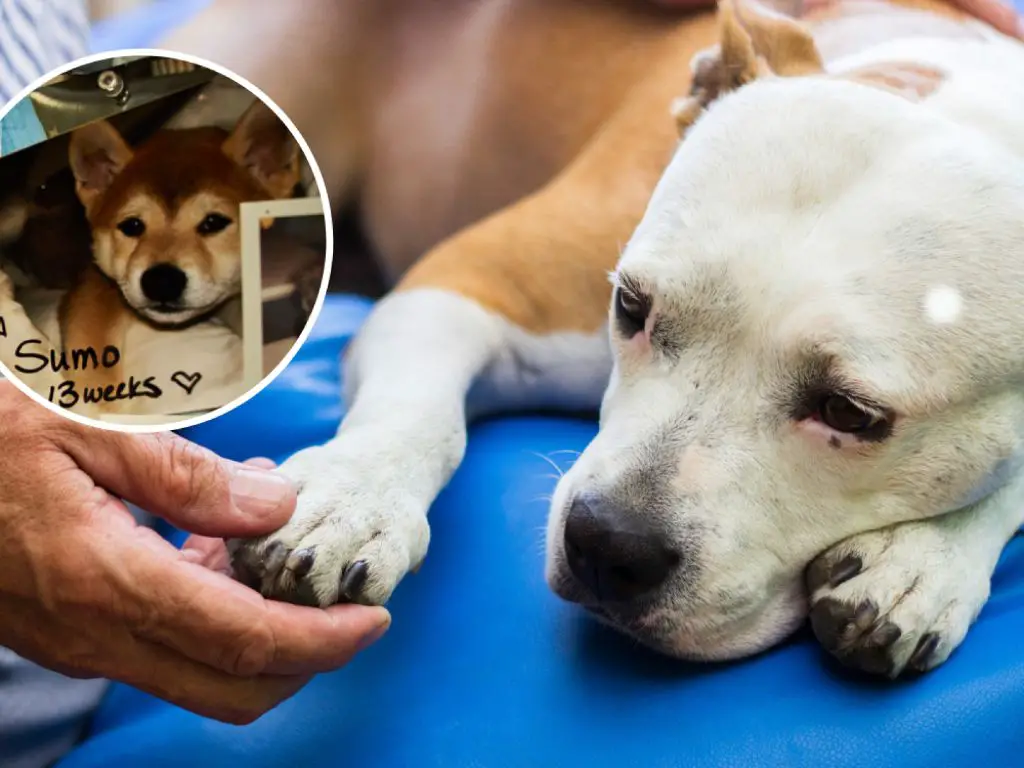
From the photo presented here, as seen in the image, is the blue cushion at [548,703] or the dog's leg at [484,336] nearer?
the blue cushion at [548,703]

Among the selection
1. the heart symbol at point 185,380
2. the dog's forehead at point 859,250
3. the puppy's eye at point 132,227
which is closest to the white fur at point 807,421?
the dog's forehead at point 859,250

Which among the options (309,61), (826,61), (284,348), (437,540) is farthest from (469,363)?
(309,61)

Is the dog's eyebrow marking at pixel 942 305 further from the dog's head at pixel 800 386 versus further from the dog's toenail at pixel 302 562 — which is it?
the dog's toenail at pixel 302 562

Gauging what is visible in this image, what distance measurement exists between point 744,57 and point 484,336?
0.41 m

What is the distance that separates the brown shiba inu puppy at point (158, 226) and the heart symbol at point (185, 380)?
0.04 m

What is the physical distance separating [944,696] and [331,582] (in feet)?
1.53

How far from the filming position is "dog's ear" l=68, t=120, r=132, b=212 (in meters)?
0.78

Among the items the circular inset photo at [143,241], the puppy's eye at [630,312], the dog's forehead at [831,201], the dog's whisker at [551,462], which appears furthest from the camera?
the dog's whisker at [551,462]

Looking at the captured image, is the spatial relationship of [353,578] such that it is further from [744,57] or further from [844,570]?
[744,57]

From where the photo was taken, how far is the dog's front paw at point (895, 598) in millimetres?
844

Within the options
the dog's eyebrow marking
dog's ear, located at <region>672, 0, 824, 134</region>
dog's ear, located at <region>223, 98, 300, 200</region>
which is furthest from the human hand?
dog's ear, located at <region>672, 0, 824, 134</region>

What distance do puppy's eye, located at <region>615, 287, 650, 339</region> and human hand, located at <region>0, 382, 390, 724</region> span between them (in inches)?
13.6

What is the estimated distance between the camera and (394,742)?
2.87ft

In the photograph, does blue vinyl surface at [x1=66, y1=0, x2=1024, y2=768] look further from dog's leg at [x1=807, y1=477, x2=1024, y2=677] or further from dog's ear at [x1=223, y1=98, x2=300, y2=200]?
dog's ear at [x1=223, y1=98, x2=300, y2=200]
